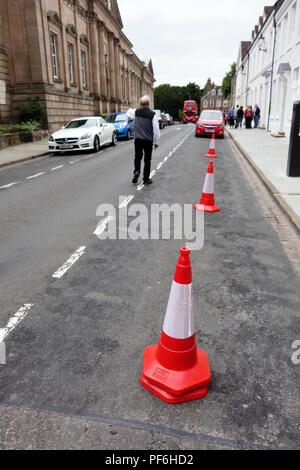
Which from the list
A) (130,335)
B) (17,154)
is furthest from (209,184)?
(17,154)

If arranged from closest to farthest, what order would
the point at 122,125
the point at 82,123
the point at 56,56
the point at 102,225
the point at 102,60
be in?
the point at 102,225 → the point at 82,123 → the point at 122,125 → the point at 56,56 → the point at 102,60

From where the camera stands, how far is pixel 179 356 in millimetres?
2494

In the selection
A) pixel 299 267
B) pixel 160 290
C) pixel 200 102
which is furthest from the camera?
pixel 200 102

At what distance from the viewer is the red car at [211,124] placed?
79.0 feet

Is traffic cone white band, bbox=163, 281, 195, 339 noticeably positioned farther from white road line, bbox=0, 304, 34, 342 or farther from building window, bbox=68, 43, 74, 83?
building window, bbox=68, 43, 74, 83

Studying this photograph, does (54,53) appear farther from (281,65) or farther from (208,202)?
(208,202)

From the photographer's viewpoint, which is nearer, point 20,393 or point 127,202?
point 20,393

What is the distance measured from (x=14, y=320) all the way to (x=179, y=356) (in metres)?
1.60

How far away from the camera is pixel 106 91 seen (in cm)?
4100

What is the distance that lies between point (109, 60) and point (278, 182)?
41.4 meters

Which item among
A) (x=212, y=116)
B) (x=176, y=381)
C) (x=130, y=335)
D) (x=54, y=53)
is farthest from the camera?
(x=54, y=53)

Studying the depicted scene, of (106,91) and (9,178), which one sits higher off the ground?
(106,91)

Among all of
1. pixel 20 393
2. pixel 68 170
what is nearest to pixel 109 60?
pixel 68 170

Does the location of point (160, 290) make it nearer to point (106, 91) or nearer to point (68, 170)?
point (68, 170)
